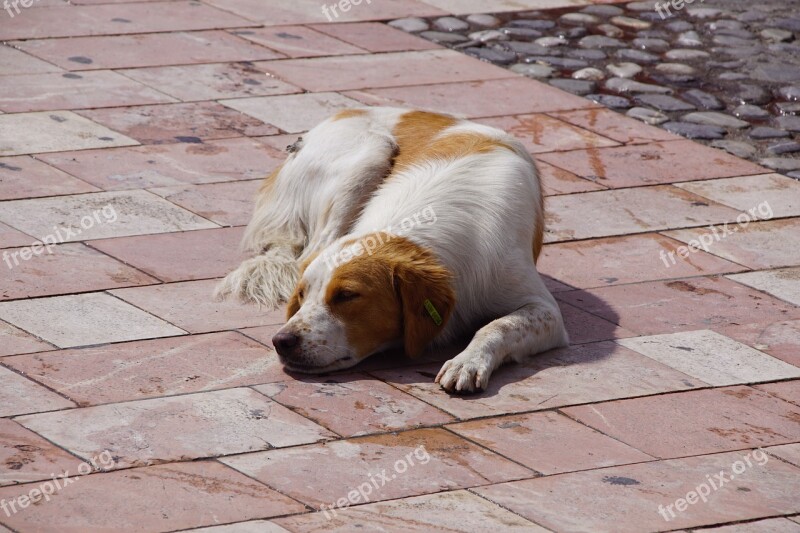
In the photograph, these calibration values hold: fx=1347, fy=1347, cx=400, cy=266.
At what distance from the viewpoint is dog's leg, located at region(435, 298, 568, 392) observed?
224 inches

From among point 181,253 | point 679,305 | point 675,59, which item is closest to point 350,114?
point 181,253

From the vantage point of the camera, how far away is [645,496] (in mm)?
4910

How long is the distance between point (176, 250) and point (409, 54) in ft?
14.3

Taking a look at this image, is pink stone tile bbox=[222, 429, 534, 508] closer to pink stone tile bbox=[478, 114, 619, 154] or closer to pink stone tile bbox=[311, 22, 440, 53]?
pink stone tile bbox=[478, 114, 619, 154]

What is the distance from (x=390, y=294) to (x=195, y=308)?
109cm

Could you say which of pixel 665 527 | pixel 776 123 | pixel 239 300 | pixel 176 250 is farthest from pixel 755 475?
pixel 776 123

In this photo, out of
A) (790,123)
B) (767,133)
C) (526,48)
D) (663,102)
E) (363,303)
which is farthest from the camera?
(526,48)

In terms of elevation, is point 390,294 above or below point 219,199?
above

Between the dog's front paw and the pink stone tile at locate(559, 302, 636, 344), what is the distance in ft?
2.56

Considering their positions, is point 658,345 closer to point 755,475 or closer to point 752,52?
point 755,475

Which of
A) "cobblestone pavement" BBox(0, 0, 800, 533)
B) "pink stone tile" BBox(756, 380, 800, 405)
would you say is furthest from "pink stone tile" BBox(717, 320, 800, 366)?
"pink stone tile" BBox(756, 380, 800, 405)

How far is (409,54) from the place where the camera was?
431 inches

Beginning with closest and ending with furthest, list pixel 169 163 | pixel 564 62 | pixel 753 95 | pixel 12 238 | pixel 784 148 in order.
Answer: pixel 12 238
pixel 169 163
pixel 784 148
pixel 753 95
pixel 564 62

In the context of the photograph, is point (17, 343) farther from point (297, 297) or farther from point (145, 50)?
point (145, 50)
